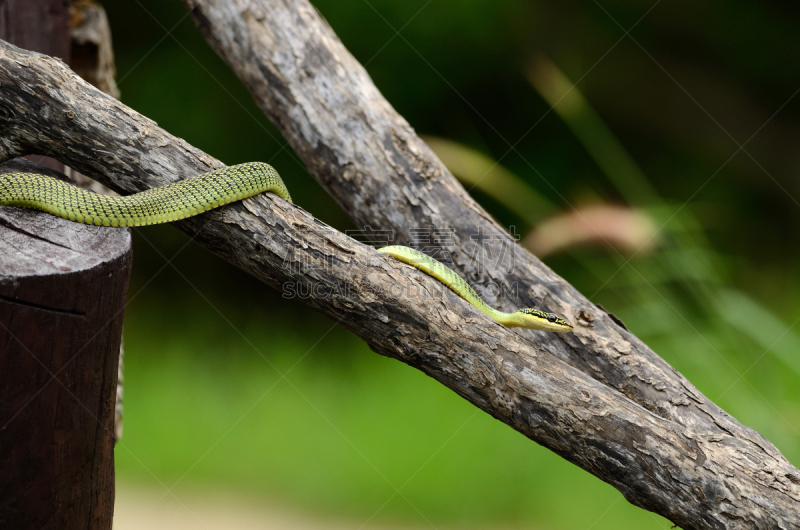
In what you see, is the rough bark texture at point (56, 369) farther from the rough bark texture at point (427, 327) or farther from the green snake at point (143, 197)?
the rough bark texture at point (427, 327)

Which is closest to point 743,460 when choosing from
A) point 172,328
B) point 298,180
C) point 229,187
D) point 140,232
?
point 229,187

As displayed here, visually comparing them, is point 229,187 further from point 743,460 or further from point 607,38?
point 607,38

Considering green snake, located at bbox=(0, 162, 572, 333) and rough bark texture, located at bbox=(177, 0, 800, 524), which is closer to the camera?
green snake, located at bbox=(0, 162, 572, 333)

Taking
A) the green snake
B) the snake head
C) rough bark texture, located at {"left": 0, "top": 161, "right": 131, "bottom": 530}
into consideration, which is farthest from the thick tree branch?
rough bark texture, located at {"left": 0, "top": 161, "right": 131, "bottom": 530}

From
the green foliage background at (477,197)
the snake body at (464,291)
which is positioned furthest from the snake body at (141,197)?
the green foliage background at (477,197)

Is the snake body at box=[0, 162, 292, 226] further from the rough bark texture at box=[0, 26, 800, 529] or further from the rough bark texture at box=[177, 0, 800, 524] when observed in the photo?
the rough bark texture at box=[177, 0, 800, 524]

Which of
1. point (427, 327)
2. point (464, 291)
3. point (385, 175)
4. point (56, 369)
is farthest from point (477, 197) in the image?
point (56, 369)

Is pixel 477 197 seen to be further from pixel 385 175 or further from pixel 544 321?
pixel 544 321
